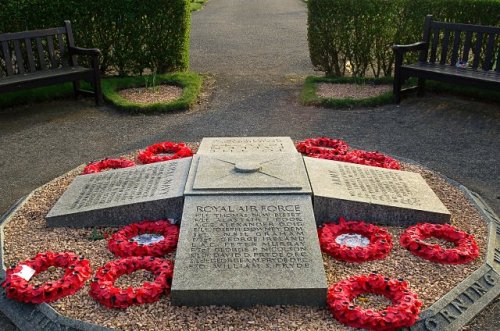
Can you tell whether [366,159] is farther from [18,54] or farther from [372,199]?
[18,54]

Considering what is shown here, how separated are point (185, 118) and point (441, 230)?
462 centimetres

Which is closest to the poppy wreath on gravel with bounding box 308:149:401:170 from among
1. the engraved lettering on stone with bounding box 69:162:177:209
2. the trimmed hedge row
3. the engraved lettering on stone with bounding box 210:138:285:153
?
the engraved lettering on stone with bounding box 210:138:285:153

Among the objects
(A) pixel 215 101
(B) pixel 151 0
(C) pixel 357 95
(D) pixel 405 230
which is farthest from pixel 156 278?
(B) pixel 151 0

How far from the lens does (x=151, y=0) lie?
9.88 metres

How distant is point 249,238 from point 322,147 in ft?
8.26

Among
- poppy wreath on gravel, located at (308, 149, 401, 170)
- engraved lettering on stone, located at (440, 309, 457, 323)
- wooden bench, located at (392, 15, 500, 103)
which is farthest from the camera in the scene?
wooden bench, located at (392, 15, 500, 103)

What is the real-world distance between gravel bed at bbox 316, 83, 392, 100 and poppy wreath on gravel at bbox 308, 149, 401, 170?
2.97m

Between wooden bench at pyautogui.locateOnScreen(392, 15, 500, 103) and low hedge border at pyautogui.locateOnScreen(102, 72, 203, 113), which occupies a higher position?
wooden bench at pyautogui.locateOnScreen(392, 15, 500, 103)

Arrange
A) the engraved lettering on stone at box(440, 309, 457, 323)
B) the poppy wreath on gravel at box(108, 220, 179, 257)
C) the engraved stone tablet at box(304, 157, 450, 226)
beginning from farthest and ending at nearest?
the engraved stone tablet at box(304, 157, 450, 226)
the poppy wreath on gravel at box(108, 220, 179, 257)
the engraved lettering on stone at box(440, 309, 457, 323)

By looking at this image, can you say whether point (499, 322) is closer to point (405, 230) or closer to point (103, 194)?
point (405, 230)

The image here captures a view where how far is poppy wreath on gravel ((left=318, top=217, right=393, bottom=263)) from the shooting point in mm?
4172

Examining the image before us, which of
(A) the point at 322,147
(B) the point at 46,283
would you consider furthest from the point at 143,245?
(A) the point at 322,147

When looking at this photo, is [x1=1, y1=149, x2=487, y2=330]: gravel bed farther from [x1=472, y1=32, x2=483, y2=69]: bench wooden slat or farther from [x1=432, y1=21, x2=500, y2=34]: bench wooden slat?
[x1=432, y1=21, x2=500, y2=34]: bench wooden slat

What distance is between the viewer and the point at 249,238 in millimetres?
4047
